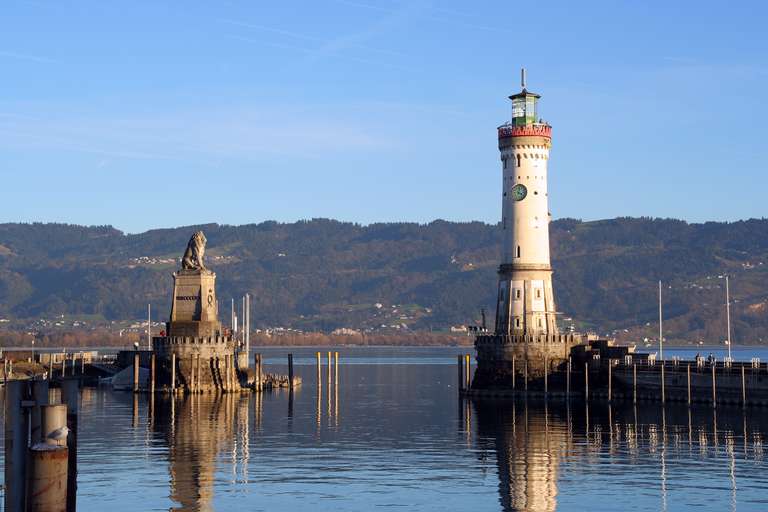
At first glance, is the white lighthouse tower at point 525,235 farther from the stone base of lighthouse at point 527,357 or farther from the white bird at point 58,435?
the white bird at point 58,435

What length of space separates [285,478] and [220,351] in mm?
55526

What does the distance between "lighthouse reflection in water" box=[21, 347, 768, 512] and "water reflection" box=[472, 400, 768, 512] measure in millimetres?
109

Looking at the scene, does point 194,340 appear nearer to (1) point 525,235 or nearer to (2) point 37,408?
(1) point 525,235

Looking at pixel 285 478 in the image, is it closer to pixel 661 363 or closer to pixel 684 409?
pixel 684 409

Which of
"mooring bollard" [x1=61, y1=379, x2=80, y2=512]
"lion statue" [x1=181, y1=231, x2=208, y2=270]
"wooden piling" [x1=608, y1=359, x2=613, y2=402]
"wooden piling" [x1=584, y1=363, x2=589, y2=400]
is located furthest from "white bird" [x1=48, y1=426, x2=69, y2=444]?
"lion statue" [x1=181, y1=231, x2=208, y2=270]

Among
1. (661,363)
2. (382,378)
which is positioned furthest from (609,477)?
(382,378)

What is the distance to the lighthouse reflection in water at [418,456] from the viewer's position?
5350 cm

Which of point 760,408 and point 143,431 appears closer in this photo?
point 143,431

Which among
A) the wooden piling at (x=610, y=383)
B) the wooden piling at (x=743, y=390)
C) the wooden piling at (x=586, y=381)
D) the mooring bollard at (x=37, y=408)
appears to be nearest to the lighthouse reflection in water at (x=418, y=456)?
the wooden piling at (x=743, y=390)

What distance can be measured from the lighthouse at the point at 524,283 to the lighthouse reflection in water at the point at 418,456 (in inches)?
178

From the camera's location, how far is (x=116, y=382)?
422 ft

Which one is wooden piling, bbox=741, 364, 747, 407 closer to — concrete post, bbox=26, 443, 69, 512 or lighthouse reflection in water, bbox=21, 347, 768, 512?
lighthouse reflection in water, bbox=21, 347, 768, 512

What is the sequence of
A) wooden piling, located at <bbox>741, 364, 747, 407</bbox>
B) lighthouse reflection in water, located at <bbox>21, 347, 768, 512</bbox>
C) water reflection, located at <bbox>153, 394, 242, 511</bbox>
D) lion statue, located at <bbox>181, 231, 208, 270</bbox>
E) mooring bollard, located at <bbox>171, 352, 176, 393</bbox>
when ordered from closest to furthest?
1. lighthouse reflection in water, located at <bbox>21, 347, 768, 512</bbox>
2. water reflection, located at <bbox>153, 394, 242, 511</bbox>
3. wooden piling, located at <bbox>741, 364, 747, 407</bbox>
4. mooring bollard, located at <bbox>171, 352, 176, 393</bbox>
5. lion statue, located at <bbox>181, 231, 208, 270</bbox>

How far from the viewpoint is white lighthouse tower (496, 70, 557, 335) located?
111 meters
